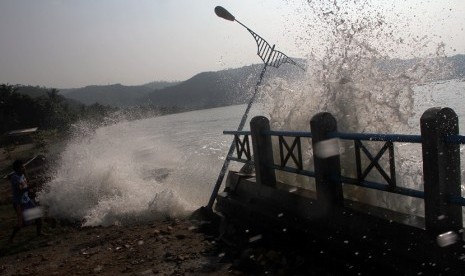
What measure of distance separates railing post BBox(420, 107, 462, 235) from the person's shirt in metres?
8.67

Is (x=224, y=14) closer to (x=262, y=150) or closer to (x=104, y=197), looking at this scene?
(x=262, y=150)

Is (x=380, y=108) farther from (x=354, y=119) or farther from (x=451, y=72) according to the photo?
(x=451, y=72)

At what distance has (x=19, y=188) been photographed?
9.11 m

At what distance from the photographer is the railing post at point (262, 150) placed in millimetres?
6812

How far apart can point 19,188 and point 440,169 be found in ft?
29.0

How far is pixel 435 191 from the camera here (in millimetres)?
3863

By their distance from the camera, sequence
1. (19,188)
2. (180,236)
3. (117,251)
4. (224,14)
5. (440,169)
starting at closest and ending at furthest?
(440,169) < (117,251) < (180,236) < (19,188) < (224,14)

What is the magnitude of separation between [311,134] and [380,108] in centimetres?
353

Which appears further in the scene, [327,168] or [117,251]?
[117,251]

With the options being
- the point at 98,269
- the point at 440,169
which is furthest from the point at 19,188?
the point at 440,169

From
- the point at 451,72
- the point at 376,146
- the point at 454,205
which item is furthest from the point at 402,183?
the point at 454,205

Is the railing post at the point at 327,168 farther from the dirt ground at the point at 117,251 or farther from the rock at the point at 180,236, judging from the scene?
the rock at the point at 180,236

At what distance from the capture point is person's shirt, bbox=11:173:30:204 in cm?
910

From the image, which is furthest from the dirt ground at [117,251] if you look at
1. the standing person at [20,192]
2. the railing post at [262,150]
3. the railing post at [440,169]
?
the railing post at [440,169]
